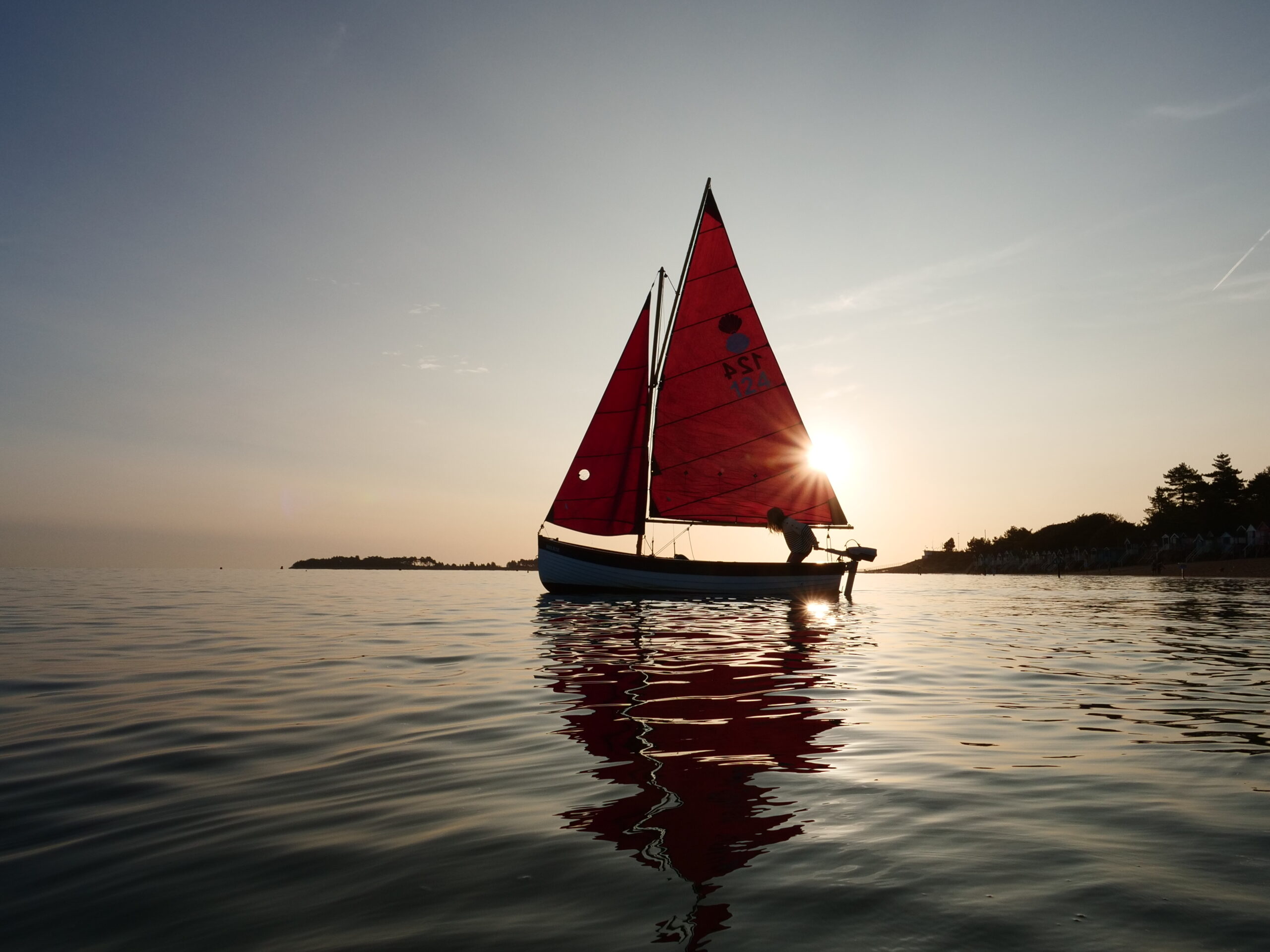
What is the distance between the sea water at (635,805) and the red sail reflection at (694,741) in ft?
0.10

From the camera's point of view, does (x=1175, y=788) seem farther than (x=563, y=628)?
No

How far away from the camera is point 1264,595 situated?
32.0 meters

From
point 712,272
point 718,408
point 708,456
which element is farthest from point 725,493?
point 712,272

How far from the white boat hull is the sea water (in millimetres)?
16711

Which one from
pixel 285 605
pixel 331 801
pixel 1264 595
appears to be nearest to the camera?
pixel 331 801

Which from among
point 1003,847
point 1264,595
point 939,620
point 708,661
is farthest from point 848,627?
point 1264,595

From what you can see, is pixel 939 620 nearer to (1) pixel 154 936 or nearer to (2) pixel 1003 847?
(2) pixel 1003 847

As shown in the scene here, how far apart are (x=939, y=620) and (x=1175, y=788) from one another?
17.5m

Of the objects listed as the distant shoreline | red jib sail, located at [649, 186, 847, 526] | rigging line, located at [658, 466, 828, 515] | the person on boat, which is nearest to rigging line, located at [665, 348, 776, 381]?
red jib sail, located at [649, 186, 847, 526]

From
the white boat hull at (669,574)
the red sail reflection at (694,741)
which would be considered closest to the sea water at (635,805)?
the red sail reflection at (694,741)

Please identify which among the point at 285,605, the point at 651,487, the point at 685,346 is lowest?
the point at 285,605

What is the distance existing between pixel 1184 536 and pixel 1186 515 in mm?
4657

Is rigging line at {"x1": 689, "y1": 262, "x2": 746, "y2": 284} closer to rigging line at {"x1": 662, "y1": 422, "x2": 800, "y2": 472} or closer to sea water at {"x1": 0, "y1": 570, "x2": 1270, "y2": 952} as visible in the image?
rigging line at {"x1": 662, "y1": 422, "x2": 800, "y2": 472}

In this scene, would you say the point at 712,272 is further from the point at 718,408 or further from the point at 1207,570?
the point at 1207,570
